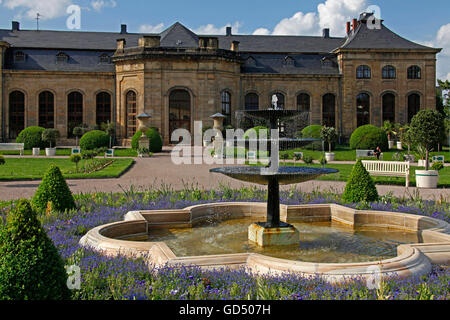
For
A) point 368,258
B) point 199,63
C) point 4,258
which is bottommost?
point 368,258

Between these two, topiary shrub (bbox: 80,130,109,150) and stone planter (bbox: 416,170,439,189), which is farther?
topiary shrub (bbox: 80,130,109,150)

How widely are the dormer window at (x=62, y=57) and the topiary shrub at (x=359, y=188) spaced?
33.5 metres

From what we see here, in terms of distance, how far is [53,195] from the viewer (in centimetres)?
876

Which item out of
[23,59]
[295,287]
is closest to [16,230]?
[295,287]

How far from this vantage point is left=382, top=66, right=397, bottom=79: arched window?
3859cm

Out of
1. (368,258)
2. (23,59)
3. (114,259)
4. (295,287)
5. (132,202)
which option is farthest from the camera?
(23,59)

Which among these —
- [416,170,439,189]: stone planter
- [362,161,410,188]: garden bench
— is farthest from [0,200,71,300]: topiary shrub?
[362,161,410,188]: garden bench

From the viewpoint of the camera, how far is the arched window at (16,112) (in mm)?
37000

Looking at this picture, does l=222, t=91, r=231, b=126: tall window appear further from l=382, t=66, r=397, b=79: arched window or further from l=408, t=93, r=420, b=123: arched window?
l=408, t=93, r=420, b=123: arched window

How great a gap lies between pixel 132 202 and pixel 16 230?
579 cm

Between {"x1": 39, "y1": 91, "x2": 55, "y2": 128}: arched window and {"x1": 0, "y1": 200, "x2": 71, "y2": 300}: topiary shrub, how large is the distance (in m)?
36.1

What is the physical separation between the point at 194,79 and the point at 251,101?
20.4ft
